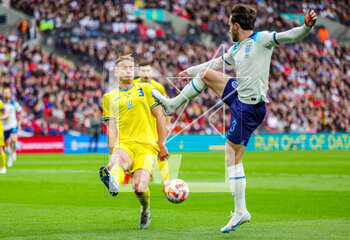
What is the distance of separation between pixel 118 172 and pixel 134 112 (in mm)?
969

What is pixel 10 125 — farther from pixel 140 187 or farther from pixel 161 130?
pixel 140 187

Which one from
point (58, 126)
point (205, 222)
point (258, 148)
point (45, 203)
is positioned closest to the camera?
point (205, 222)

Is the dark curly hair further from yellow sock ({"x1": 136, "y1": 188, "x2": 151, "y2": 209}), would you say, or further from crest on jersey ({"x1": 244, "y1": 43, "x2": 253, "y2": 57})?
yellow sock ({"x1": 136, "y1": 188, "x2": 151, "y2": 209})

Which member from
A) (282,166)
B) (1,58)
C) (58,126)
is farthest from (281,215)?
A: (1,58)

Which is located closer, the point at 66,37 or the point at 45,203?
the point at 45,203

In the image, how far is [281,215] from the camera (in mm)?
8648

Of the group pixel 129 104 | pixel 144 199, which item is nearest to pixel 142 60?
pixel 129 104

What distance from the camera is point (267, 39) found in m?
6.69

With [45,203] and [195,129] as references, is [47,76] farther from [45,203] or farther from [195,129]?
[45,203]

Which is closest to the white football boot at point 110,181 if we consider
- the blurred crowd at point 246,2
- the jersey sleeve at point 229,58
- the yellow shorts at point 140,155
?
the yellow shorts at point 140,155

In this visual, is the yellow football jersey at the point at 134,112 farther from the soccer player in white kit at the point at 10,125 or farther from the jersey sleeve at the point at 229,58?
the soccer player in white kit at the point at 10,125

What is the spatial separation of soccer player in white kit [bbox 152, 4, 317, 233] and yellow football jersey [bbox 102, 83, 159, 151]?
30.4 inches

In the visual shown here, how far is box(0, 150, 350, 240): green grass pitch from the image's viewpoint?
7.04m

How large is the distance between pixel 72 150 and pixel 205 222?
21176 mm
